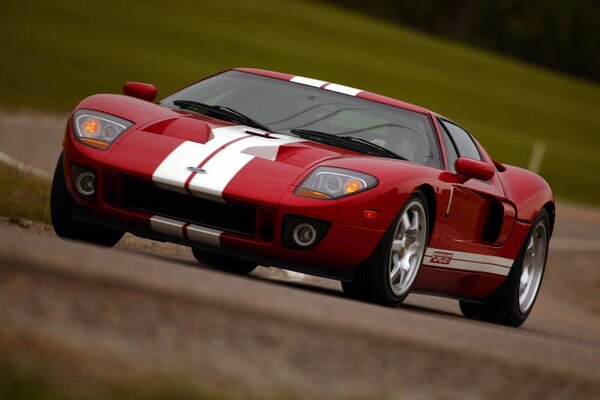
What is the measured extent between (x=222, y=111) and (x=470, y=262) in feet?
6.13

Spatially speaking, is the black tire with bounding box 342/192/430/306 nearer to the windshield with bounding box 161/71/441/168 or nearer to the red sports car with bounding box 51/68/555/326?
the red sports car with bounding box 51/68/555/326

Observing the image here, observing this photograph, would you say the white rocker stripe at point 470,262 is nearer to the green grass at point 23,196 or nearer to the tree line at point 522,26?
the green grass at point 23,196

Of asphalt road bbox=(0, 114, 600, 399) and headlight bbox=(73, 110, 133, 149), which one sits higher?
asphalt road bbox=(0, 114, 600, 399)

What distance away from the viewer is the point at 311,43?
50.6 meters

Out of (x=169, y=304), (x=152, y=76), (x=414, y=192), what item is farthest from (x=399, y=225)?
(x=152, y=76)

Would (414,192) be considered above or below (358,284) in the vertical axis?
above

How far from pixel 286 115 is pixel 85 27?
33634mm

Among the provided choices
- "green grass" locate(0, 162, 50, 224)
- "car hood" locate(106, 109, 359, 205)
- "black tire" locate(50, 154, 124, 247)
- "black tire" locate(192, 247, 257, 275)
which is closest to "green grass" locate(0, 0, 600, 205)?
"green grass" locate(0, 162, 50, 224)

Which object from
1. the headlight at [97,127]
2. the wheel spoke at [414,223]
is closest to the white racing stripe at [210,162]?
the headlight at [97,127]

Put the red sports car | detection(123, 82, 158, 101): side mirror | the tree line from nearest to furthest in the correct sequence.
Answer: the red sports car < detection(123, 82, 158, 101): side mirror < the tree line

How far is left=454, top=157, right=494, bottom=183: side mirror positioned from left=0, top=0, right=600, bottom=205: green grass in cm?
1697

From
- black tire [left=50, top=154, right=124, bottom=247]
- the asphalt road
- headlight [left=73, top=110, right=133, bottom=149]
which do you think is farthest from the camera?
black tire [left=50, top=154, right=124, bottom=247]

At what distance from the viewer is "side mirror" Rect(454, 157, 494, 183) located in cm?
800

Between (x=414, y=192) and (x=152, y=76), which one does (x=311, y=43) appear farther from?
(x=414, y=192)
